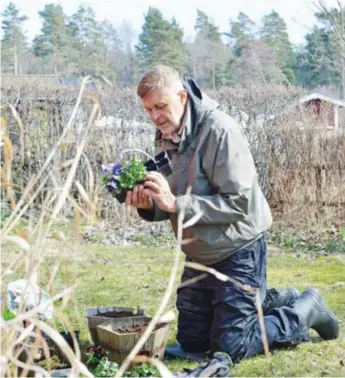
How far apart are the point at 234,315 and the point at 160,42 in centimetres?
3284

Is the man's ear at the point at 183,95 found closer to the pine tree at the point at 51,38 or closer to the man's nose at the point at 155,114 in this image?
the man's nose at the point at 155,114

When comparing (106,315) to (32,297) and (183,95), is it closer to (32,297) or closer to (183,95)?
(32,297)

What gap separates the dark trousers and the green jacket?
0.38 ft

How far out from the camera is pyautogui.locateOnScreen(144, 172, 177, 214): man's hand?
355cm

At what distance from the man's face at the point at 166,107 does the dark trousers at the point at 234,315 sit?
2.40 feet

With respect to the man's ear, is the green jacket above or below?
below

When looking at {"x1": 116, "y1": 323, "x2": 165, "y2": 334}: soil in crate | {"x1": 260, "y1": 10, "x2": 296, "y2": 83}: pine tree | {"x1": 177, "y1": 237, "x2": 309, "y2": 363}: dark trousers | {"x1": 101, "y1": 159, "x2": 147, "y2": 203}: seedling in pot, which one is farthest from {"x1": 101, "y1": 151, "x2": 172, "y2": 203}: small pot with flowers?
{"x1": 260, "y1": 10, "x2": 296, "y2": 83}: pine tree

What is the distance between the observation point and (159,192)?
141 inches

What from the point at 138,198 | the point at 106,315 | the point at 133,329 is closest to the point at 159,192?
the point at 138,198

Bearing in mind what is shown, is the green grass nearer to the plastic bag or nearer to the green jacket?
the plastic bag

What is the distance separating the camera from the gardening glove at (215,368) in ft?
11.4

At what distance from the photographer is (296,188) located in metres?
10.2

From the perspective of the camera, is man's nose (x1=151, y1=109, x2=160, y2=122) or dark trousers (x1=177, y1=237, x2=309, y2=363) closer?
man's nose (x1=151, y1=109, x2=160, y2=122)

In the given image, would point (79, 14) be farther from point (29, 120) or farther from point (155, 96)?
point (155, 96)
